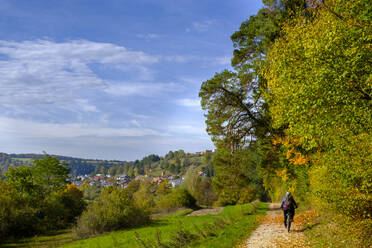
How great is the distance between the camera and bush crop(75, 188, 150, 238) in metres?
21.6

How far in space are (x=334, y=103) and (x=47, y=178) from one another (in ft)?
132

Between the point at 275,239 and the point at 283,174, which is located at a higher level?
the point at 283,174

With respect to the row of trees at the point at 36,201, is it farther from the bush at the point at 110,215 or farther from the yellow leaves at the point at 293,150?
the yellow leaves at the point at 293,150

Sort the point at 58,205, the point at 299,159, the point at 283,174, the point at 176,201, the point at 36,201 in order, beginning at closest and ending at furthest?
1. the point at 299,159
2. the point at 283,174
3. the point at 36,201
4. the point at 58,205
5. the point at 176,201

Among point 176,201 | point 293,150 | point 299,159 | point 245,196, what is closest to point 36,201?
point 176,201

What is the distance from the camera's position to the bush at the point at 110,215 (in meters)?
21.6

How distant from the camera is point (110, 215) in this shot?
22.1 m

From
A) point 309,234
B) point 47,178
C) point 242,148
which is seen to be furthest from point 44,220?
point 309,234

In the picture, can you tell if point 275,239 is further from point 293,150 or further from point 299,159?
point 293,150

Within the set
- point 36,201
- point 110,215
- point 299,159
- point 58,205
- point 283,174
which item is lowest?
point 58,205

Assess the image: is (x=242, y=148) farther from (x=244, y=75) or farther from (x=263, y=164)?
(x=244, y=75)

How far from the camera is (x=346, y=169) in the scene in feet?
23.1

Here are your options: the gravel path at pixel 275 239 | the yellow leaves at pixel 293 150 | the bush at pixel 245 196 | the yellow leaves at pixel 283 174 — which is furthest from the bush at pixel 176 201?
the gravel path at pixel 275 239

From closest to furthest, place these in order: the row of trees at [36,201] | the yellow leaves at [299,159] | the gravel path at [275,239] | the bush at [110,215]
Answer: the gravel path at [275,239] < the yellow leaves at [299,159] < the bush at [110,215] < the row of trees at [36,201]
